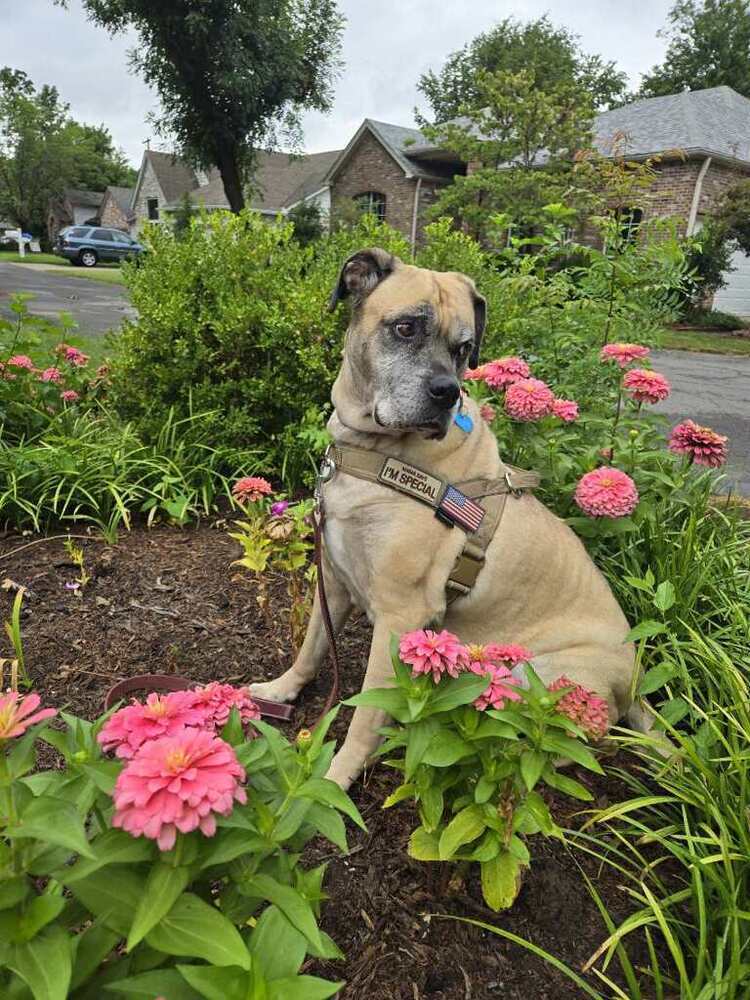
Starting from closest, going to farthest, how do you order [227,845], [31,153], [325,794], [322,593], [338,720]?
[227,845] < [325,794] < [322,593] < [338,720] < [31,153]

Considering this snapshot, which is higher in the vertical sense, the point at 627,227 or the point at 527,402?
the point at 627,227

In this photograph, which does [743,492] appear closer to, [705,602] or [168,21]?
[705,602]

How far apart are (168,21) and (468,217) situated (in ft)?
37.8

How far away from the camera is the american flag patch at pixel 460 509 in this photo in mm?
2307

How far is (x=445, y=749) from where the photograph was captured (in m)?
1.44

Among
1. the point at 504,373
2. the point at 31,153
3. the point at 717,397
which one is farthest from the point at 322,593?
the point at 31,153

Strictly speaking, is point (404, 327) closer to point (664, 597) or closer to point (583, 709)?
point (664, 597)

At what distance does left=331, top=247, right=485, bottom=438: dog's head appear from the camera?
227 centimetres

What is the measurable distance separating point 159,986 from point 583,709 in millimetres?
978

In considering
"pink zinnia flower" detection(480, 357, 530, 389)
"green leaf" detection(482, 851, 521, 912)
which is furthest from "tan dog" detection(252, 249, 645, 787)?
"green leaf" detection(482, 851, 521, 912)

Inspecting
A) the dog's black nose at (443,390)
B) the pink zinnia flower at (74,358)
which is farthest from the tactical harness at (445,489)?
the pink zinnia flower at (74,358)

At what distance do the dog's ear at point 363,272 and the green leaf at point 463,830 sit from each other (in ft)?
5.85

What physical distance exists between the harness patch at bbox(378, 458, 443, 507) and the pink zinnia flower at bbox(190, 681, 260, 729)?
1125 mm

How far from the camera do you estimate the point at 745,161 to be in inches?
872
